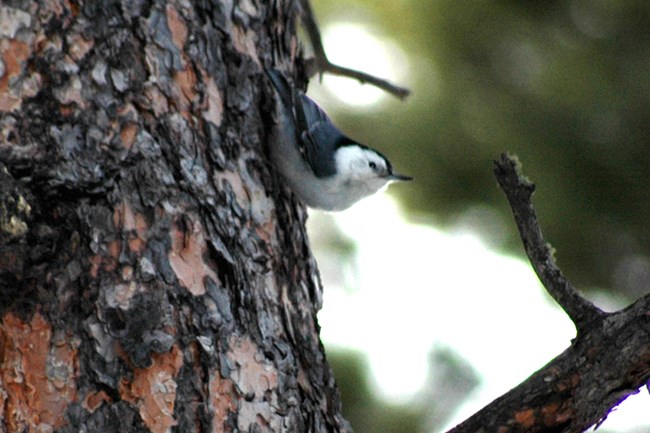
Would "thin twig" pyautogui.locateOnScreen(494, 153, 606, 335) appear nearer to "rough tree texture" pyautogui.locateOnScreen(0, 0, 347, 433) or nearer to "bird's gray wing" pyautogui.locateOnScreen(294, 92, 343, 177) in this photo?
"rough tree texture" pyautogui.locateOnScreen(0, 0, 347, 433)

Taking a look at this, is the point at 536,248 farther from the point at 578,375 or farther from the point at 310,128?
the point at 310,128

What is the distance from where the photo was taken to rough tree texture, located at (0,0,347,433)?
68.5 inches

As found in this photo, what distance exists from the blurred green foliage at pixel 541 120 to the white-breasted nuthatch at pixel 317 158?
78 cm

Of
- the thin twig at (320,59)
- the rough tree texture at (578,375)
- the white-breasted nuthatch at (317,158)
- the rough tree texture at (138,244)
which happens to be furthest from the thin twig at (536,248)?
the thin twig at (320,59)

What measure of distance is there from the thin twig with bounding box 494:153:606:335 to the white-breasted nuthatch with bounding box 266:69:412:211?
0.65 m

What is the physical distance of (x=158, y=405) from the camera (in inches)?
69.4

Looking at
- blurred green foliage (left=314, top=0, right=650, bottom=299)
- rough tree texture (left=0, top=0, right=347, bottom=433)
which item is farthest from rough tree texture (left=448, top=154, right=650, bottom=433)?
blurred green foliage (left=314, top=0, right=650, bottom=299)

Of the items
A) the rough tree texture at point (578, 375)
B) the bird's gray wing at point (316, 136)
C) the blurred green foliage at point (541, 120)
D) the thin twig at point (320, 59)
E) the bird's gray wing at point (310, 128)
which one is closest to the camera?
the rough tree texture at point (578, 375)

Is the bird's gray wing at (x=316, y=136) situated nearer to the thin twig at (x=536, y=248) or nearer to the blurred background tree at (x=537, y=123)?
the thin twig at (x=536, y=248)

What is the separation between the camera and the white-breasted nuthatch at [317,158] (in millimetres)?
2428

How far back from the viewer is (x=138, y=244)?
72.2 inches

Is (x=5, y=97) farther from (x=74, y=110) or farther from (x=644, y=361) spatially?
(x=644, y=361)

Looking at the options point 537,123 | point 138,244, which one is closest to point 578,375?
point 138,244

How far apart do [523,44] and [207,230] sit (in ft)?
8.39
